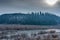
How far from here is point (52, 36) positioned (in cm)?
1034

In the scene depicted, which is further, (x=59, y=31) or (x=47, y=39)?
(x=59, y=31)

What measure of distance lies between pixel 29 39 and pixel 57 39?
194cm

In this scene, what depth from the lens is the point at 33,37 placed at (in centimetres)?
1015

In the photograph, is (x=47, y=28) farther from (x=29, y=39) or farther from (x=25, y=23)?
(x=29, y=39)

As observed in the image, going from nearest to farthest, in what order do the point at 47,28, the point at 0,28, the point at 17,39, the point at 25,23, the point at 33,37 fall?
1. the point at 17,39
2. the point at 33,37
3. the point at 0,28
4. the point at 47,28
5. the point at 25,23

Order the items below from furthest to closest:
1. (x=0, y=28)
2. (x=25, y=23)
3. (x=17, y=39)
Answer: (x=25, y=23) → (x=0, y=28) → (x=17, y=39)

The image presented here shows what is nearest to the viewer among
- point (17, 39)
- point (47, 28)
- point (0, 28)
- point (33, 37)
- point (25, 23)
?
point (17, 39)

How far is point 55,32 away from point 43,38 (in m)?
1.82

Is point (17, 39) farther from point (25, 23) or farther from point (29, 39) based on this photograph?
point (25, 23)

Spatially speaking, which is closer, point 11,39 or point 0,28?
point 11,39

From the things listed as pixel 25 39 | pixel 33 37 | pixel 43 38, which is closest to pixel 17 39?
pixel 25 39

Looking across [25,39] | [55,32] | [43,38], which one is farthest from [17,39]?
[55,32]

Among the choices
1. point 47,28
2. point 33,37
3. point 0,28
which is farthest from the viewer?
point 47,28

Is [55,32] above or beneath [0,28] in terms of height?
beneath
